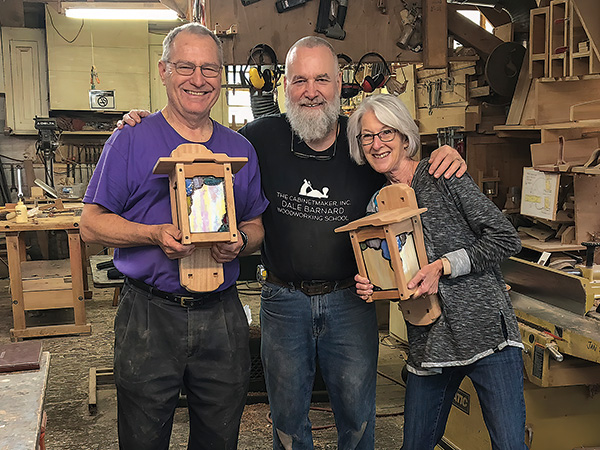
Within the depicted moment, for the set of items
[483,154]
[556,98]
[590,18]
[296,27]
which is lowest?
[483,154]

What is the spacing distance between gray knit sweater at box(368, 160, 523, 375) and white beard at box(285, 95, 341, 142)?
0.42 m

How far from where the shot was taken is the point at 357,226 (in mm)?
1992

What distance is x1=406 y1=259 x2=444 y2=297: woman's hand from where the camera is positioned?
6.25ft

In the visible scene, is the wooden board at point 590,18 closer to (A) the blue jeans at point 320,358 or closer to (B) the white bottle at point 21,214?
(A) the blue jeans at point 320,358

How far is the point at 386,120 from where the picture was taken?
6.60ft

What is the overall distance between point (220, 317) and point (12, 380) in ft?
2.12

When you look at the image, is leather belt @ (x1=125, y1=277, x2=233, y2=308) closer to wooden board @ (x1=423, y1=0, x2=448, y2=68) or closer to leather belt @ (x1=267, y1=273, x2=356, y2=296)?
leather belt @ (x1=267, y1=273, x2=356, y2=296)

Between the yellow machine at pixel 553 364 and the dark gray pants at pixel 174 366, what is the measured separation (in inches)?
47.6

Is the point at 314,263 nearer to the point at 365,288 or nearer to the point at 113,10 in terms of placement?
the point at 365,288

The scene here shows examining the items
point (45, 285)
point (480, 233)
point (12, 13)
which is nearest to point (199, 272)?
point (480, 233)

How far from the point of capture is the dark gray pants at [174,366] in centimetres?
199

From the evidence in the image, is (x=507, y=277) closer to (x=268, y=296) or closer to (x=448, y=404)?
(x=448, y=404)

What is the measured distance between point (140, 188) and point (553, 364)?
5.57 feet

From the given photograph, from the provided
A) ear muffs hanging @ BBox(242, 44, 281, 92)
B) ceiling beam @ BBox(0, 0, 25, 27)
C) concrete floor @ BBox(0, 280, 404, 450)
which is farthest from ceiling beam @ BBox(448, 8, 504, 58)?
ceiling beam @ BBox(0, 0, 25, 27)
